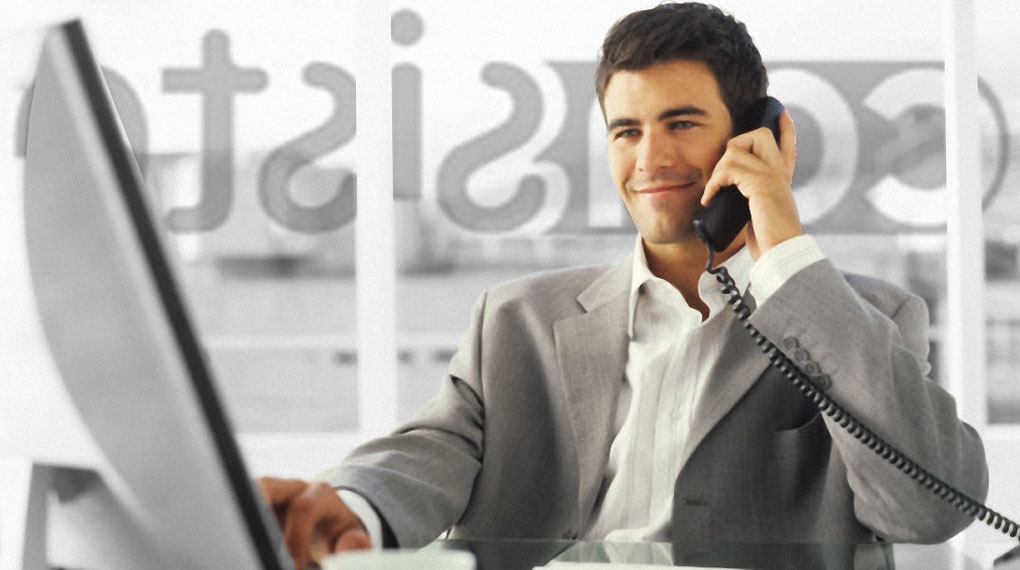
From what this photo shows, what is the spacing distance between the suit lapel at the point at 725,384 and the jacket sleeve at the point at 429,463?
318 mm

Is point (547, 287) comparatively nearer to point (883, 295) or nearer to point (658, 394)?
point (658, 394)

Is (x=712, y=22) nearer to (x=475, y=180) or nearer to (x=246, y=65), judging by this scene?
(x=475, y=180)

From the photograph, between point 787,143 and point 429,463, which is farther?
point 787,143

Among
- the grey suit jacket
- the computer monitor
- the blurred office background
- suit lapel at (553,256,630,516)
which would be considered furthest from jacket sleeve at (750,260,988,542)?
the blurred office background

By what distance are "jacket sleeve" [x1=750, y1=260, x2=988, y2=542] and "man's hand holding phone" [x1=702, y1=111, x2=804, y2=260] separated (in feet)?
0.32

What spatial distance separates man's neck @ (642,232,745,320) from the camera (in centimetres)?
166

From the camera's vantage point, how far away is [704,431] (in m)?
1.47

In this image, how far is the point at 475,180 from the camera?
3.73 metres

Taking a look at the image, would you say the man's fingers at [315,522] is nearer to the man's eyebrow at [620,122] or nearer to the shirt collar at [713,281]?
the shirt collar at [713,281]

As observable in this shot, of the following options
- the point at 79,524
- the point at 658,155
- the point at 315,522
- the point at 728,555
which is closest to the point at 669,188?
the point at 658,155

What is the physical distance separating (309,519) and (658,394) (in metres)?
0.71

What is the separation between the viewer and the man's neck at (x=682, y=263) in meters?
1.66

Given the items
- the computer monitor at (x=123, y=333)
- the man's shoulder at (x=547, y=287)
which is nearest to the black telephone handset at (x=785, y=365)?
the man's shoulder at (x=547, y=287)

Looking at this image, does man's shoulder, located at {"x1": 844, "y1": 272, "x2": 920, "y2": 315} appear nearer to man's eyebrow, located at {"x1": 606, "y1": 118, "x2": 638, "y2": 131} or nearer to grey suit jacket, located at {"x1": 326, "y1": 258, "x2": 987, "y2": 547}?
grey suit jacket, located at {"x1": 326, "y1": 258, "x2": 987, "y2": 547}
